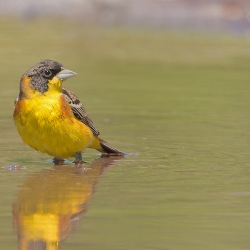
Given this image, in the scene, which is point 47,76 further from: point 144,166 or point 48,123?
point 144,166

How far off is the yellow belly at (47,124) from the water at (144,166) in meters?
0.27

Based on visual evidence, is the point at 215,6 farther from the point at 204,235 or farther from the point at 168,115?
the point at 204,235

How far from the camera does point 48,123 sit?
827 centimetres

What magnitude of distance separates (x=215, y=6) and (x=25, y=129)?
1658 cm

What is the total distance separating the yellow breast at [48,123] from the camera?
27.1ft

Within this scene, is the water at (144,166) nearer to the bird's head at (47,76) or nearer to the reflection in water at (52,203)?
the reflection in water at (52,203)

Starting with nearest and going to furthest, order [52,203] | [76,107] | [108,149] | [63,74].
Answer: [52,203] < [63,74] < [76,107] < [108,149]

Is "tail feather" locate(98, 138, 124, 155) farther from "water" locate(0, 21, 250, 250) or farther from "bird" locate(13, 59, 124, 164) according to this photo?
"bird" locate(13, 59, 124, 164)

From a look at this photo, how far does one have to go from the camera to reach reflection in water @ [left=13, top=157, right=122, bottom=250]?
6.08m


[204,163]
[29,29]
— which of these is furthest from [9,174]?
[29,29]

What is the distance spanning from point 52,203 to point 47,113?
4.35ft

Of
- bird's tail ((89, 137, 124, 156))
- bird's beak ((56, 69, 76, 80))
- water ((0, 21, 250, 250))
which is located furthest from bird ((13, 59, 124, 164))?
bird's tail ((89, 137, 124, 156))

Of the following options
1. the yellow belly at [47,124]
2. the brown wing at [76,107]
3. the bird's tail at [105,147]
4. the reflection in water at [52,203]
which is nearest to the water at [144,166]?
the reflection in water at [52,203]

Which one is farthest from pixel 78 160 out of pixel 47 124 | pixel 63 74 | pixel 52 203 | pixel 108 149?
pixel 52 203
